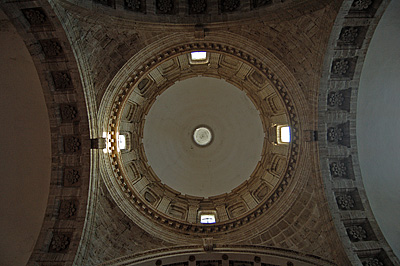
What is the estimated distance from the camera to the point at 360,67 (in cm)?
1462

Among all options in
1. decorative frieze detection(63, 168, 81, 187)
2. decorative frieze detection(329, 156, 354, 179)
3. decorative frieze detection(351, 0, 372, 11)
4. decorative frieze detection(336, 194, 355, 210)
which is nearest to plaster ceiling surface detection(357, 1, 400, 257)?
decorative frieze detection(329, 156, 354, 179)

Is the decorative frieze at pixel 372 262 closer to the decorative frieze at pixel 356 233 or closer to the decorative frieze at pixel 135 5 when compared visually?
the decorative frieze at pixel 356 233

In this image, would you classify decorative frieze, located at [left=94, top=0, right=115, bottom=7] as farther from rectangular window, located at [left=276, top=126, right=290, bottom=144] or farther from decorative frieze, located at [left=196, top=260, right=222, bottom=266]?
decorative frieze, located at [left=196, top=260, right=222, bottom=266]

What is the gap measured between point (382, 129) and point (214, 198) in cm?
1169

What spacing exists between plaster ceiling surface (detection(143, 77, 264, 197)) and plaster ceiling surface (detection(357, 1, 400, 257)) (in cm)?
961

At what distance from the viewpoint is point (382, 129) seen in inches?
604

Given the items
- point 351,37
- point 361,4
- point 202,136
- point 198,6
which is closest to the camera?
point 361,4

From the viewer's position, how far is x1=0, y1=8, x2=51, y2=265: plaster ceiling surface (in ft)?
49.9

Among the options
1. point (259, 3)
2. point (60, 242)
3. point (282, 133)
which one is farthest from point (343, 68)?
point (60, 242)

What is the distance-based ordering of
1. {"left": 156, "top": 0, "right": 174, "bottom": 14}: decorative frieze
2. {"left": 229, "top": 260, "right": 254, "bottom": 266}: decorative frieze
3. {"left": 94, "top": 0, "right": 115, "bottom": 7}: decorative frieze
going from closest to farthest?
{"left": 94, "top": 0, "right": 115, "bottom": 7}: decorative frieze → {"left": 156, "top": 0, "right": 174, "bottom": 14}: decorative frieze → {"left": 229, "top": 260, "right": 254, "bottom": 266}: decorative frieze

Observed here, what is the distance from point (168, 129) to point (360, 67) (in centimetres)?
1615

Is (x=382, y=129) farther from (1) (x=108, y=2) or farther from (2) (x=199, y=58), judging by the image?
(1) (x=108, y=2)

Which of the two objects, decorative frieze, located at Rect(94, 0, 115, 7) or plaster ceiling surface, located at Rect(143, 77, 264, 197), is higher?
decorative frieze, located at Rect(94, 0, 115, 7)

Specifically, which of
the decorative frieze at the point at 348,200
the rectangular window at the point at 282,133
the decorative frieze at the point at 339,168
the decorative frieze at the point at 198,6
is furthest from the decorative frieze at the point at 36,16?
the decorative frieze at the point at 348,200
